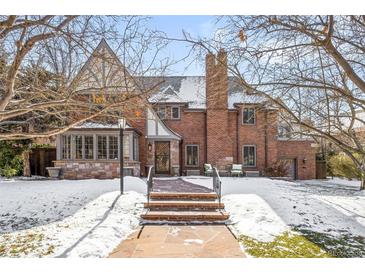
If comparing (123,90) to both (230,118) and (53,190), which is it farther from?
(230,118)

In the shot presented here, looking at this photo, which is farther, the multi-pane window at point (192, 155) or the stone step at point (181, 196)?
the multi-pane window at point (192, 155)

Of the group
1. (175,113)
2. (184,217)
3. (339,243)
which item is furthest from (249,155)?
(339,243)

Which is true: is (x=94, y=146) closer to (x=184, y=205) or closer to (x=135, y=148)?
(x=135, y=148)

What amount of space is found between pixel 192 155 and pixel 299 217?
6.36 meters

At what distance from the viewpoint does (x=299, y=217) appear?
4.81 metres

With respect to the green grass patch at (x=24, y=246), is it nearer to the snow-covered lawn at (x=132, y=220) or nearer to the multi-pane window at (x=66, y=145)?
the snow-covered lawn at (x=132, y=220)

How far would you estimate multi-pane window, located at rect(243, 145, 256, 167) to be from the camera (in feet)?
36.1

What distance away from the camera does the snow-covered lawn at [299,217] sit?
3.94m

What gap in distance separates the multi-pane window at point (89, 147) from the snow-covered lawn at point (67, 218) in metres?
2.48

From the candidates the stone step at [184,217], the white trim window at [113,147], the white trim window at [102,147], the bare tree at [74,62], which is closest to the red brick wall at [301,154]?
the white trim window at [113,147]

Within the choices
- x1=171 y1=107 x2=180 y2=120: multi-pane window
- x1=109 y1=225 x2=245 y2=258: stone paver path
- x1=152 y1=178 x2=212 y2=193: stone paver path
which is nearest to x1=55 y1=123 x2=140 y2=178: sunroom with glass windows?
x1=171 y1=107 x2=180 y2=120: multi-pane window
